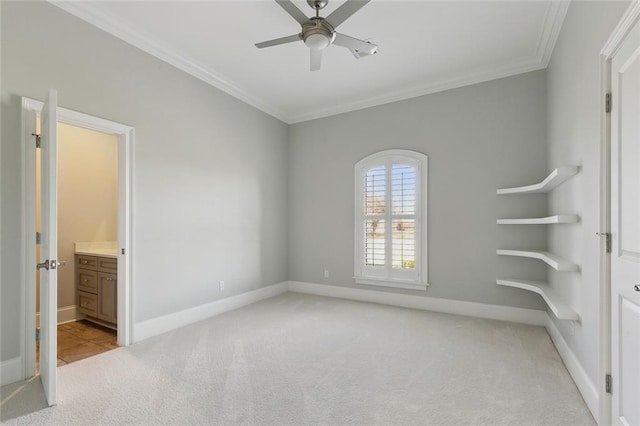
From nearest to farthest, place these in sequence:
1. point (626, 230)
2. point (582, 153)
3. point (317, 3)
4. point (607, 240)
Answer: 1. point (626, 230)
2. point (607, 240)
3. point (582, 153)
4. point (317, 3)

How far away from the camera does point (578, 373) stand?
2.26 metres

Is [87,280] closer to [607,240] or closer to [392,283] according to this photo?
[392,283]

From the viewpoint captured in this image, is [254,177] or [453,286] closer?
[453,286]

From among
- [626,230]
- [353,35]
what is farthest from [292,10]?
[626,230]

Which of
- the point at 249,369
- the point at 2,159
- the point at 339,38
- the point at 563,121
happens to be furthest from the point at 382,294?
the point at 2,159

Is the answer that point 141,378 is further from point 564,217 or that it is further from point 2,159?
point 564,217

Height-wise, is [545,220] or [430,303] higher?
[545,220]

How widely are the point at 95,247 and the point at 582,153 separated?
5.43m

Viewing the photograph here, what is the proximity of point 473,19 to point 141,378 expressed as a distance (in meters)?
4.22

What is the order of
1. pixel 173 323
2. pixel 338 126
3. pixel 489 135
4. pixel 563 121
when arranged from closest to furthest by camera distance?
pixel 563 121 → pixel 173 323 → pixel 489 135 → pixel 338 126

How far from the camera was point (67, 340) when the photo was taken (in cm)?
326

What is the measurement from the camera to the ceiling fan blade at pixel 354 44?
2.54m

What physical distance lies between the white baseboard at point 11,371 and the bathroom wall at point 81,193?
1778mm

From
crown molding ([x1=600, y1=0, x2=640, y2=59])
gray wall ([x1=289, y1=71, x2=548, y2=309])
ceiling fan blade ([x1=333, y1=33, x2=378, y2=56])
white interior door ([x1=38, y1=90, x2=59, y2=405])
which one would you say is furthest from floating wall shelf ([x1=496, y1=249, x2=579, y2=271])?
white interior door ([x1=38, y1=90, x2=59, y2=405])
